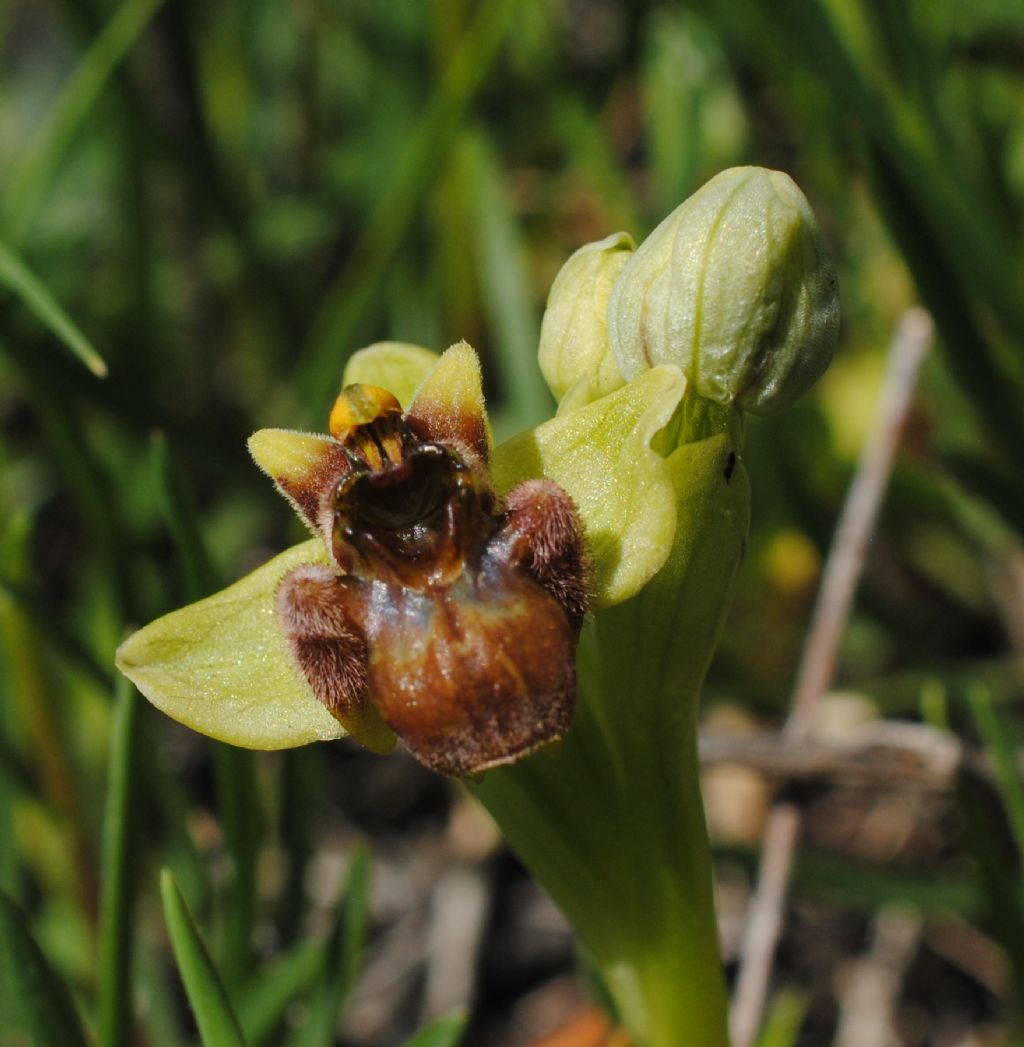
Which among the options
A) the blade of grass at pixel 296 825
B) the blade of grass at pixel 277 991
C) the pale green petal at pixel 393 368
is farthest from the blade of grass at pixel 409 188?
the blade of grass at pixel 277 991

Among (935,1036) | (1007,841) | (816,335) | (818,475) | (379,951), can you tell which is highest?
(816,335)

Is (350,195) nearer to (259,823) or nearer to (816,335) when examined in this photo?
(259,823)

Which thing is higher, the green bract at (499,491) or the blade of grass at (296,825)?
the green bract at (499,491)

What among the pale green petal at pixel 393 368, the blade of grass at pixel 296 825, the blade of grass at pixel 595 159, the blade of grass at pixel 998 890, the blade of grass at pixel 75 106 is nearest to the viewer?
the pale green petal at pixel 393 368

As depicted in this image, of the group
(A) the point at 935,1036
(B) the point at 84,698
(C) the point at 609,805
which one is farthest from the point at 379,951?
(C) the point at 609,805

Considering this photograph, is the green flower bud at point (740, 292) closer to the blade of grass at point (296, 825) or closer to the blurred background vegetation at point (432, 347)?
the blurred background vegetation at point (432, 347)

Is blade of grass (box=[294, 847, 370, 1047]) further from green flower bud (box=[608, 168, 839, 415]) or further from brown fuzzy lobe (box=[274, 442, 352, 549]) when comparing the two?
green flower bud (box=[608, 168, 839, 415])
